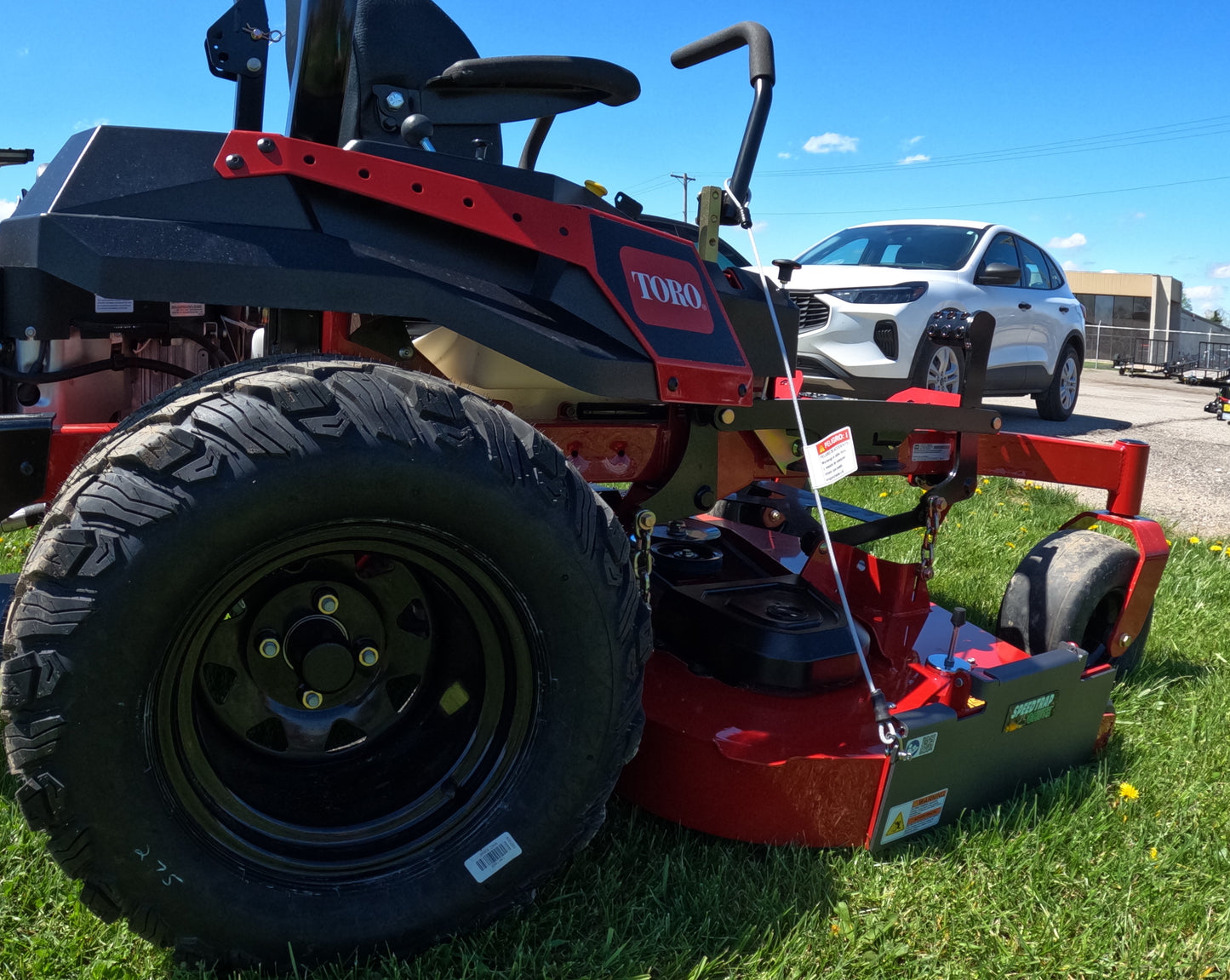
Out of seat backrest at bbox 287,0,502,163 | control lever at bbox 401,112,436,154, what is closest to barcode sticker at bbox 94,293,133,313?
seat backrest at bbox 287,0,502,163

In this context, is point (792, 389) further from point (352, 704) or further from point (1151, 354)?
point (1151, 354)

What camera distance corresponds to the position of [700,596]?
8.60ft

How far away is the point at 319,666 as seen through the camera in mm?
1852

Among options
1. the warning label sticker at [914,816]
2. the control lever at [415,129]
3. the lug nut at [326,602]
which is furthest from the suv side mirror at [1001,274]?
the lug nut at [326,602]

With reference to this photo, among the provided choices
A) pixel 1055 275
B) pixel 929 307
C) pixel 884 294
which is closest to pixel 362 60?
pixel 884 294

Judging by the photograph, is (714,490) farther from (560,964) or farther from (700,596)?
(560,964)

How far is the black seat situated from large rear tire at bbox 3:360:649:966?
2.51 feet

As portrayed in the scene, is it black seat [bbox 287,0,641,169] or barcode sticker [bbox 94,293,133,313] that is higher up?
black seat [bbox 287,0,641,169]

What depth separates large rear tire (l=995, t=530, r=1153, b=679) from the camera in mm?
3082

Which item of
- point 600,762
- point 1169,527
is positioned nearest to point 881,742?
point 600,762

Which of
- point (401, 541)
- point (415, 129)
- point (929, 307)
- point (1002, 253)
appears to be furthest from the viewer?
point (1002, 253)

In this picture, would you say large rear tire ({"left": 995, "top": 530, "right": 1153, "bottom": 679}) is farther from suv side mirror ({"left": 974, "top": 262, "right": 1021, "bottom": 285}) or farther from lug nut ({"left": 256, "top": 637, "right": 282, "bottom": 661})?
suv side mirror ({"left": 974, "top": 262, "right": 1021, "bottom": 285})

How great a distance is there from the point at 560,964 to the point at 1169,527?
16.7 feet

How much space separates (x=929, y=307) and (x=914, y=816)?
19.8ft
